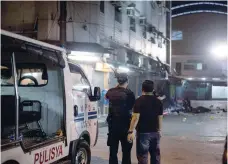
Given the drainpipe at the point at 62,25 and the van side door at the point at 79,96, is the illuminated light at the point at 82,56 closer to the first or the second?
the drainpipe at the point at 62,25

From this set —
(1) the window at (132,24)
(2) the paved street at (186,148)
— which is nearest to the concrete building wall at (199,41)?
(1) the window at (132,24)

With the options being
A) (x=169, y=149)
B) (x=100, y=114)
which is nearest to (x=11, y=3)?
(x=100, y=114)

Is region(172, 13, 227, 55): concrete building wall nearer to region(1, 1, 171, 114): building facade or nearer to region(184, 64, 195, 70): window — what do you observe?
region(184, 64, 195, 70): window

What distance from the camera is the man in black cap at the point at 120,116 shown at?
6.09 meters

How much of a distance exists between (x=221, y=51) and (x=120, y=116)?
34.5m

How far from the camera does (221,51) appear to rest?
38.1 metres

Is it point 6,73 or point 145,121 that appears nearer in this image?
point 145,121

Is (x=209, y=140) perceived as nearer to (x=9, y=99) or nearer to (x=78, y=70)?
(x=78, y=70)

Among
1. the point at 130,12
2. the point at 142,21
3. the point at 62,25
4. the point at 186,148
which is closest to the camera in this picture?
the point at 186,148

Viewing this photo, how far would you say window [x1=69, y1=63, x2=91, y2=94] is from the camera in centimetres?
624

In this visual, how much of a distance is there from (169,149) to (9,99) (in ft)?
19.8

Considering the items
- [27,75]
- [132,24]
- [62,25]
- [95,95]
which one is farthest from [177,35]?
[27,75]

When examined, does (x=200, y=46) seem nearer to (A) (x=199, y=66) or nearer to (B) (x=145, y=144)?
(A) (x=199, y=66)

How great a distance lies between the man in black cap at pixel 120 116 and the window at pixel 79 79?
2.10 feet
